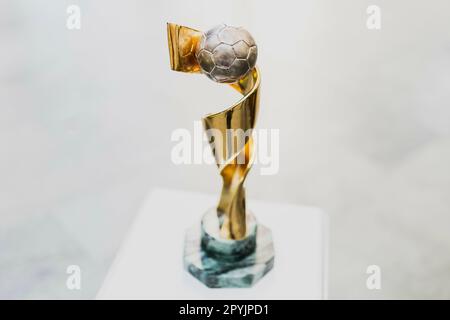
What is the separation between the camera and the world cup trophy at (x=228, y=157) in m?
0.93

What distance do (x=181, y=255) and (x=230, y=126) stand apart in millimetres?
344

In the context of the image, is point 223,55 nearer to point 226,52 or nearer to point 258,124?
point 226,52

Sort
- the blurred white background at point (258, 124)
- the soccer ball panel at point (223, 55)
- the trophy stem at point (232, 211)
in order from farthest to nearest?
the blurred white background at point (258, 124) < the trophy stem at point (232, 211) < the soccer ball panel at point (223, 55)

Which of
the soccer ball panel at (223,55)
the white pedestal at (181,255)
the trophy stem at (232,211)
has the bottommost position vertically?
→ the white pedestal at (181,255)

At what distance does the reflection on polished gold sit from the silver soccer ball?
3 cm

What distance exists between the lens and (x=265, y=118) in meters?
2.04

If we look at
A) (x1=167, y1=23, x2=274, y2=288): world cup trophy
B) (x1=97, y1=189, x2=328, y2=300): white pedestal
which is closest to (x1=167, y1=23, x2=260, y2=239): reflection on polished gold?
(x1=167, y1=23, x2=274, y2=288): world cup trophy

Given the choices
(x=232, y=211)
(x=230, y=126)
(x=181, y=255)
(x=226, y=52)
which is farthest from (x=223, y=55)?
(x=181, y=255)

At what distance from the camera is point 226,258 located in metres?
1.11

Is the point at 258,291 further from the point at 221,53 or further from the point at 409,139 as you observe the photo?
the point at 409,139

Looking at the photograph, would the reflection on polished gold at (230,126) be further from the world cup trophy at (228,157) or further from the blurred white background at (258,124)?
the blurred white background at (258,124)

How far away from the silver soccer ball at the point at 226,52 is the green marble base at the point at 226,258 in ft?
1.04

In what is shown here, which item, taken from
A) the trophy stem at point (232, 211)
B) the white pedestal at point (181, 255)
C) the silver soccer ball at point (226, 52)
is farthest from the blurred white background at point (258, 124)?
the silver soccer ball at point (226, 52)

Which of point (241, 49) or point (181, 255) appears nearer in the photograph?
point (241, 49)
